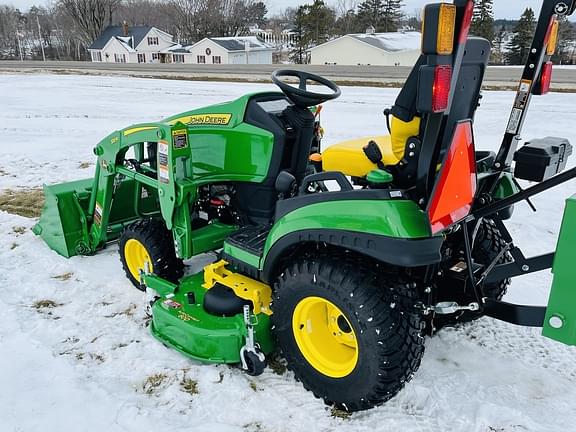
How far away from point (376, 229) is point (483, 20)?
3.57ft

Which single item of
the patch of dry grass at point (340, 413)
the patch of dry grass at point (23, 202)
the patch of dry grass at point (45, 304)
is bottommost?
the patch of dry grass at point (45, 304)

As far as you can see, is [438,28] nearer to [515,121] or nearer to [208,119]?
[515,121]

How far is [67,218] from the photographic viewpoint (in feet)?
14.1

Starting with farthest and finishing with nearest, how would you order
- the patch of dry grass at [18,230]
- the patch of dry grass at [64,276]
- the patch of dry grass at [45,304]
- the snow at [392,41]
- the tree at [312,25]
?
the tree at [312,25]
the snow at [392,41]
the patch of dry grass at [18,230]
the patch of dry grass at [64,276]
the patch of dry grass at [45,304]

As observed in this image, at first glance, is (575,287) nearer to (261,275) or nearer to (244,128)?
(261,275)

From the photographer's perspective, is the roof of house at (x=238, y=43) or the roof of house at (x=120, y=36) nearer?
the roof of house at (x=238, y=43)

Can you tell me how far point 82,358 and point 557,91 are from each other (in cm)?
1495

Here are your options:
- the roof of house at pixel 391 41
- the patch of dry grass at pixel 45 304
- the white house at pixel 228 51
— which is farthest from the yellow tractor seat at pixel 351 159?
the white house at pixel 228 51

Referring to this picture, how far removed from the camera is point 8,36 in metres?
74.4

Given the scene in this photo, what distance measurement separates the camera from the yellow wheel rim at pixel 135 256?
12.4 feet

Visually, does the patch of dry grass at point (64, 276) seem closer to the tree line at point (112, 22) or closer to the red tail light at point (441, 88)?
the red tail light at point (441, 88)

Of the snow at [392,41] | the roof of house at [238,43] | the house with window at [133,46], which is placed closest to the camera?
the snow at [392,41]

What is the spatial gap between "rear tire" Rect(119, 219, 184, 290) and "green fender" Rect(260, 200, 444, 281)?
1.45 m

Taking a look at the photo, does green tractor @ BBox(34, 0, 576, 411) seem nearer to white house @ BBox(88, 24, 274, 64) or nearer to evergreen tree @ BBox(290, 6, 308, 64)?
evergreen tree @ BBox(290, 6, 308, 64)
